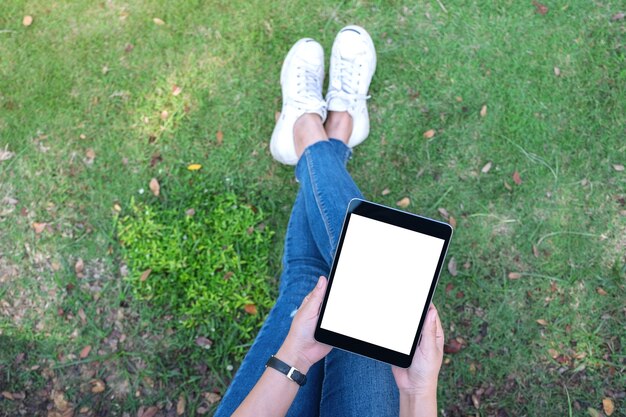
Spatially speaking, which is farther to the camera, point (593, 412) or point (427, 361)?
point (593, 412)

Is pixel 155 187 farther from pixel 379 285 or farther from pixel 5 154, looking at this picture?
pixel 379 285

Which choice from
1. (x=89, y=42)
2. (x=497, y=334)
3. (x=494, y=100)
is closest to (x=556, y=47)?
(x=494, y=100)

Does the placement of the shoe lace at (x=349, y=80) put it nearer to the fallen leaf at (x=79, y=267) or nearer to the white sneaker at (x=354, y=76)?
the white sneaker at (x=354, y=76)

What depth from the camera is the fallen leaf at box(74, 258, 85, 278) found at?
368 centimetres

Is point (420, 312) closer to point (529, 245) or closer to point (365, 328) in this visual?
point (365, 328)

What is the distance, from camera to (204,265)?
12.0 ft

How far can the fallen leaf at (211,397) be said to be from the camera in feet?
11.6

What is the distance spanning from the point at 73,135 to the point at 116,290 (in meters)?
1.39

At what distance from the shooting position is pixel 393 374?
2.55 metres

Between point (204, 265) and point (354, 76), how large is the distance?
203 centimetres

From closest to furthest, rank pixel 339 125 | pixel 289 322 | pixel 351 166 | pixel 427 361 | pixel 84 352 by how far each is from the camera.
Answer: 1. pixel 427 361
2. pixel 289 322
3. pixel 84 352
4. pixel 339 125
5. pixel 351 166

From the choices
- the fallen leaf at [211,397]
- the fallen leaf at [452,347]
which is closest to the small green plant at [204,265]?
the fallen leaf at [211,397]

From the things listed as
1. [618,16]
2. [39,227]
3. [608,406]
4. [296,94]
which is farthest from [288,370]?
[618,16]

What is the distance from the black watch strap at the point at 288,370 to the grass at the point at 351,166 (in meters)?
1.33
